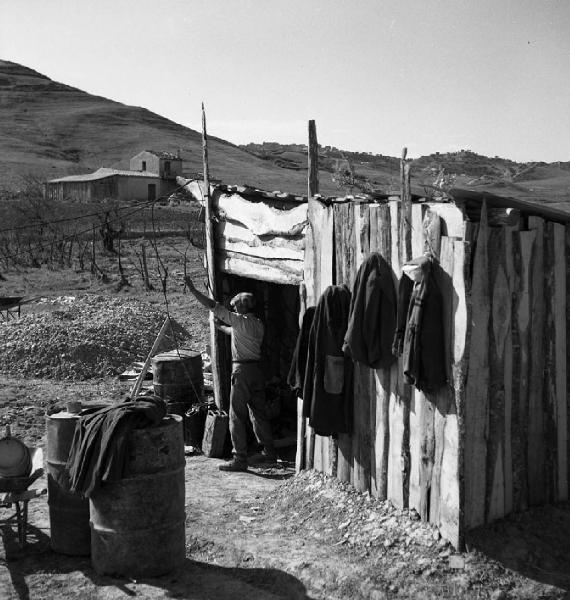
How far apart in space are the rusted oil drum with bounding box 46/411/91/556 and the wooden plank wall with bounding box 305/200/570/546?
2226 mm

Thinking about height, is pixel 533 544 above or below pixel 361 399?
below

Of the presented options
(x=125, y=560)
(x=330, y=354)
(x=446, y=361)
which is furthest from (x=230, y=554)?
(x=446, y=361)

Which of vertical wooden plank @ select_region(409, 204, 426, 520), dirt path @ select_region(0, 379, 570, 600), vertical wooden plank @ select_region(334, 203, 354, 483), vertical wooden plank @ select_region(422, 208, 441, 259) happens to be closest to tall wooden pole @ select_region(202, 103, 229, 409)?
dirt path @ select_region(0, 379, 570, 600)

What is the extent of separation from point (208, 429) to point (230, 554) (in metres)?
3.17

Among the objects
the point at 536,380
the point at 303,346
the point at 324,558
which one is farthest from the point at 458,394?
the point at 303,346

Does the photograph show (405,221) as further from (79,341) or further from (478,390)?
(79,341)

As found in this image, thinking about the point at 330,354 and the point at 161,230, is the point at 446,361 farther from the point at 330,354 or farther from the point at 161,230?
the point at 161,230

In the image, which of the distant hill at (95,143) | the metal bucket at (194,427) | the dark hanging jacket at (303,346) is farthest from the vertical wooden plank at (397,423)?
the distant hill at (95,143)

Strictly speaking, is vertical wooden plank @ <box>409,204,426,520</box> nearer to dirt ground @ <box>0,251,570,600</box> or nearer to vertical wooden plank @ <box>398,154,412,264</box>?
vertical wooden plank @ <box>398,154,412,264</box>

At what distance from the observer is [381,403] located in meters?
6.16

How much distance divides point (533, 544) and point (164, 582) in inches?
96.0

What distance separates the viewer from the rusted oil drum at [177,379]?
9609 mm

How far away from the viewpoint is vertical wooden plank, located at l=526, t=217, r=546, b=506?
Result: 18.1ft

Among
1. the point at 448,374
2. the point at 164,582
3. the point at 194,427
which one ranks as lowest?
the point at 194,427
